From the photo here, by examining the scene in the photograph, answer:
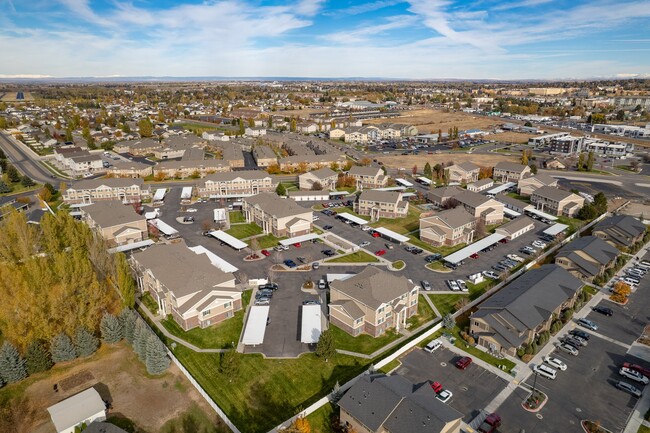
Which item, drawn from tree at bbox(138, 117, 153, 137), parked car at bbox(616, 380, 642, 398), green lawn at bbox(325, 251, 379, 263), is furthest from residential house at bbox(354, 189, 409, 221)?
tree at bbox(138, 117, 153, 137)

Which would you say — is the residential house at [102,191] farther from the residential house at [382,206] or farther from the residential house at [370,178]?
the residential house at [370,178]

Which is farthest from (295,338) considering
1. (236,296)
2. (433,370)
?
(433,370)

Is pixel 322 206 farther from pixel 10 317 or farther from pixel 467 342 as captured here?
pixel 10 317

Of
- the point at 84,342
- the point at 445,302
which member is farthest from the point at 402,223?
the point at 84,342

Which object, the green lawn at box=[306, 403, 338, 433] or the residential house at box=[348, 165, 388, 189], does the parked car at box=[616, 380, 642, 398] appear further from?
the residential house at box=[348, 165, 388, 189]

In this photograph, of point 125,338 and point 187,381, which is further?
point 125,338
